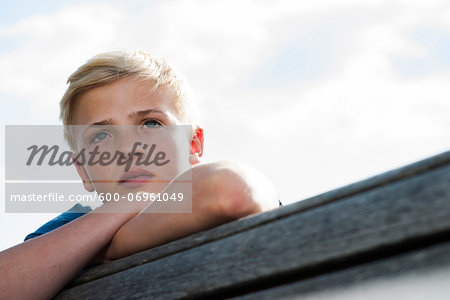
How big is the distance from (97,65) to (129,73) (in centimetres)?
21

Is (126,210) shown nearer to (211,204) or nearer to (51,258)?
(51,258)

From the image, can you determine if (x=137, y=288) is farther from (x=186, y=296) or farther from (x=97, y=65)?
(x=97, y=65)

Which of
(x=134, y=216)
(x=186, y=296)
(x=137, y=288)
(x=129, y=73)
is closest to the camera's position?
(x=186, y=296)

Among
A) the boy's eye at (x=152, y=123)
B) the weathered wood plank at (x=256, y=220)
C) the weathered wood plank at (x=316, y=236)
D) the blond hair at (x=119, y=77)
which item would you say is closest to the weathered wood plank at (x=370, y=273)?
the weathered wood plank at (x=316, y=236)

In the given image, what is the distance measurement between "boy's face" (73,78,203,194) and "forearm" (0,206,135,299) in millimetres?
745

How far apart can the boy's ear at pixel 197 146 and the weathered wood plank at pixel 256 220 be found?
4.75ft

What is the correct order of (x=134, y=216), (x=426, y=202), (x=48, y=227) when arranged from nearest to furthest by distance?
(x=426, y=202), (x=134, y=216), (x=48, y=227)

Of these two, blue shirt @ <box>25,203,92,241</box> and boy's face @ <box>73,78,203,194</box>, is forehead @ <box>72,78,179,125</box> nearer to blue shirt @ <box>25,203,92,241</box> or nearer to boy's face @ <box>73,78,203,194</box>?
boy's face @ <box>73,78,203,194</box>

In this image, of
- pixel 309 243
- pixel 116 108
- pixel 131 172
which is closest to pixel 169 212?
pixel 309 243

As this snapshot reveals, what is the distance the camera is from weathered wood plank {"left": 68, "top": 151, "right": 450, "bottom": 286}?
87 cm

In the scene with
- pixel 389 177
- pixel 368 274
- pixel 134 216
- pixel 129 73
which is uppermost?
pixel 129 73

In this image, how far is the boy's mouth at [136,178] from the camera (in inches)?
91.2

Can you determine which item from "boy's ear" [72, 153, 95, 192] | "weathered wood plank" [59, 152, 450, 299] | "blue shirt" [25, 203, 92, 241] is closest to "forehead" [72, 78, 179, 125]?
"boy's ear" [72, 153, 95, 192]

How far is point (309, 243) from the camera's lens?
96 centimetres
